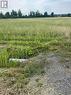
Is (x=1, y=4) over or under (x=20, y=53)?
over

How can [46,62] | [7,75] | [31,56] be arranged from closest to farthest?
[7,75] → [46,62] → [31,56]

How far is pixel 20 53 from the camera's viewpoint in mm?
9555

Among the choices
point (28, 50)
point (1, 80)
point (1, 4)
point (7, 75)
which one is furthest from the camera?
point (1, 4)

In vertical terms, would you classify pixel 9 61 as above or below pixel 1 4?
below

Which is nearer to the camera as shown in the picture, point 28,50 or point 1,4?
point 28,50

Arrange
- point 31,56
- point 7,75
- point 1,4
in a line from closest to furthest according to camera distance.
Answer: point 7,75
point 31,56
point 1,4

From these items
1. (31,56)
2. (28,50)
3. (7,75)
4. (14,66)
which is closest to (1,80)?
(7,75)

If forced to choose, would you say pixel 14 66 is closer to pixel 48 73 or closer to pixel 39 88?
pixel 48 73

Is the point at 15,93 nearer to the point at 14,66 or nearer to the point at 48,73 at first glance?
the point at 48,73

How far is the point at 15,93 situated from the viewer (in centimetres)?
529

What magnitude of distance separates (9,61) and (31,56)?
1427mm

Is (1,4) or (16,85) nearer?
(16,85)

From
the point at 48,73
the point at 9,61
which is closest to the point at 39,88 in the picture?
the point at 48,73

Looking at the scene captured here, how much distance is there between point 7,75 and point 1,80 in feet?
1.37
